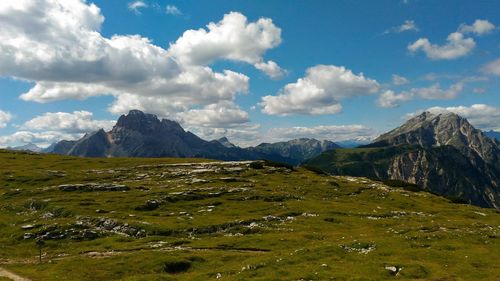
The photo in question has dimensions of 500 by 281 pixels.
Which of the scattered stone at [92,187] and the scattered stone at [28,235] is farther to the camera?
the scattered stone at [92,187]

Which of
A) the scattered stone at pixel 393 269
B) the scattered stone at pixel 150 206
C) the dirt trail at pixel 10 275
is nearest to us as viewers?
the scattered stone at pixel 393 269

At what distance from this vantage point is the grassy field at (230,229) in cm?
4434

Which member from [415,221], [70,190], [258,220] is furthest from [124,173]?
[415,221]

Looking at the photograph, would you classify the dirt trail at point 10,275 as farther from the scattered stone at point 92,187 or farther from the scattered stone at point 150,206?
the scattered stone at point 92,187

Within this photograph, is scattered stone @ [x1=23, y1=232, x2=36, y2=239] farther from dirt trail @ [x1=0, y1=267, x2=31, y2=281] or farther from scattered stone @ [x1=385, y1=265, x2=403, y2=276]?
scattered stone @ [x1=385, y1=265, x2=403, y2=276]

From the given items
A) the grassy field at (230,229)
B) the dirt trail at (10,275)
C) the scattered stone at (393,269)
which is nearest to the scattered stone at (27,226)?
the grassy field at (230,229)

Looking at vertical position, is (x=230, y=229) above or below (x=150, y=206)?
below

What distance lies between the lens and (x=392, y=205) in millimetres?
98438

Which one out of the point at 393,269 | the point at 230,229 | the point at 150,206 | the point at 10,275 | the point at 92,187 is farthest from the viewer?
the point at 92,187

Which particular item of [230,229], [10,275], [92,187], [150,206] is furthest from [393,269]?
[92,187]

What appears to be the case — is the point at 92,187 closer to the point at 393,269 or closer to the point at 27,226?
the point at 27,226

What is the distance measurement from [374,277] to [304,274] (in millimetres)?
6306

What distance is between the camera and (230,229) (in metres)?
69.5

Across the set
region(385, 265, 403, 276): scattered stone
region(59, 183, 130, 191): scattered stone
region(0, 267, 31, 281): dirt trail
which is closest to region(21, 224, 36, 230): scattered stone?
region(0, 267, 31, 281): dirt trail
